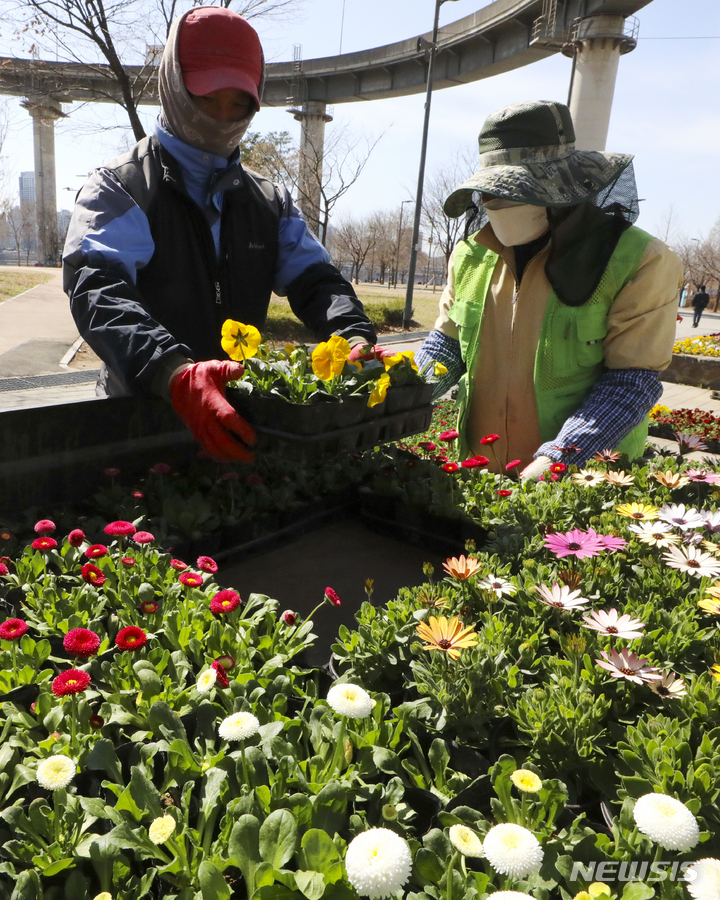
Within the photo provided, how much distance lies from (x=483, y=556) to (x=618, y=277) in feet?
3.62

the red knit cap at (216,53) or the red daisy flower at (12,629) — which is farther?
the red knit cap at (216,53)

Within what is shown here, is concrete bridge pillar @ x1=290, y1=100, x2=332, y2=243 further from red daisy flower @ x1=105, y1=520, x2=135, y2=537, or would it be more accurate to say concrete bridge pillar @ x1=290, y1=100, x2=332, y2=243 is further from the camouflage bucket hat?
red daisy flower @ x1=105, y1=520, x2=135, y2=537

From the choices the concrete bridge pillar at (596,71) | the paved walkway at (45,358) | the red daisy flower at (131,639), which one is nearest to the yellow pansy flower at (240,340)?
the red daisy flower at (131,639)

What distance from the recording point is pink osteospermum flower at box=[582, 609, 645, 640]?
101cm

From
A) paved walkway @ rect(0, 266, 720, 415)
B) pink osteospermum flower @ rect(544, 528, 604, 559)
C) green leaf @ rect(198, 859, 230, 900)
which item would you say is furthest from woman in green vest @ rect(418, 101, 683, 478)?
paved walkway @ rect(0, 266, 720, 415)

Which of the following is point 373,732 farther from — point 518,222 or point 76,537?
point 518,222

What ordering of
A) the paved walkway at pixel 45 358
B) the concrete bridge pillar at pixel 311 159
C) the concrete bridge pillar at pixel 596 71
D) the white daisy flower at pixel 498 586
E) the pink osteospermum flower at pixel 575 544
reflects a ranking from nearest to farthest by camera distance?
the white daisy flower at pixel 498 586, the pink osteospermum flower at pixel 575 544, the paved walkway at pixel 45 358, the concrete bridge pillar at pixel 596 71, the concrete bridge pillar at pixel 311 159

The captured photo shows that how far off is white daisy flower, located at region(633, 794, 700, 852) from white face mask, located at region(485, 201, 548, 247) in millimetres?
1606

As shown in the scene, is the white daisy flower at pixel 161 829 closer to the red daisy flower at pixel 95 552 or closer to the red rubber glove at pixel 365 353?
the red daisy flower at pixel 95 552

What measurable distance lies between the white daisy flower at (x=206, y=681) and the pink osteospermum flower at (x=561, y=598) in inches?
21.2

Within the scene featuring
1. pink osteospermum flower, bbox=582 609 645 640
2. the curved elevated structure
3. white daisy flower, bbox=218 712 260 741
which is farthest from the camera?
the curved elevated structure

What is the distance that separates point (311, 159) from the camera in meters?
25.0

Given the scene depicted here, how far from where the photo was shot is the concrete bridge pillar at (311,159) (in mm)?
23484

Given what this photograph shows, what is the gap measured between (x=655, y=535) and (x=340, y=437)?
2.21 ft
